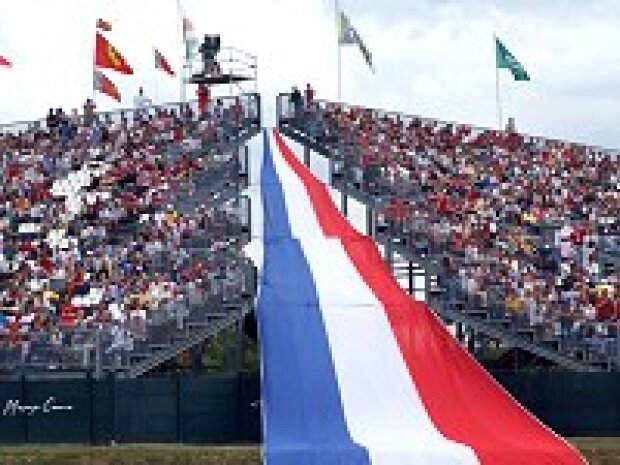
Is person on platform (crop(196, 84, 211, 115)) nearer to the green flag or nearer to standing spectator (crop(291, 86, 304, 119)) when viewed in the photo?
standing spectator (crop(291, 86, 304, 119))

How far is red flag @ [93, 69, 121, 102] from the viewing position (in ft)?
156

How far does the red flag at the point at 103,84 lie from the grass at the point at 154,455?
1970 cm

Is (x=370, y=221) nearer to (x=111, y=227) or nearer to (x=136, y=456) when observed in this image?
(x=111, y=227)

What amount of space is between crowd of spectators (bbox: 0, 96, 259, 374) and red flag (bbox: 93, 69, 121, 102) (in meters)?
2.54

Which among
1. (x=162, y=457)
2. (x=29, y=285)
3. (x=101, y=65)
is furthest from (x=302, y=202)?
(x=101, y=65)

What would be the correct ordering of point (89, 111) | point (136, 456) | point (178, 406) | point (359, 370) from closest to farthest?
point (359, 370) < point (136, 456) < point (178, 406) < point (89, 111)

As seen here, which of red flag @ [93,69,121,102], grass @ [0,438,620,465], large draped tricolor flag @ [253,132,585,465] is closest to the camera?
large draped tricolor flag @ [253,132,585,465]

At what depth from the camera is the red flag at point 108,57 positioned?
4703 centimetres

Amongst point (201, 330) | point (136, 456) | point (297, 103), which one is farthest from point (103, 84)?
point (136, 456)

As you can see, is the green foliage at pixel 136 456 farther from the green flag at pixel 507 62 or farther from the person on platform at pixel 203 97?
the green flag at pixel 507 62

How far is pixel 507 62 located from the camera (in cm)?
5000

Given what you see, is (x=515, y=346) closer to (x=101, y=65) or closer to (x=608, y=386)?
(x=608, y=386)

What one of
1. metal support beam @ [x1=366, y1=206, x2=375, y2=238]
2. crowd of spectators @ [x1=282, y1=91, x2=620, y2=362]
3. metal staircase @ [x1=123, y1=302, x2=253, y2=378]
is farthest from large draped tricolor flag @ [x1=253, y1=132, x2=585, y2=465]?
metal support beam @ [x1=366, y1=206, x2=375, y2=238]

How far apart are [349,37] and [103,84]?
6.55m
